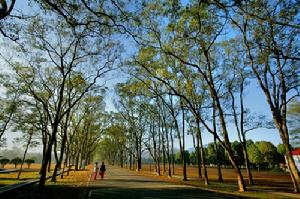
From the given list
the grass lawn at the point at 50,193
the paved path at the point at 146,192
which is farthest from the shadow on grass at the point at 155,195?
the grass lawn at the point at 50,193

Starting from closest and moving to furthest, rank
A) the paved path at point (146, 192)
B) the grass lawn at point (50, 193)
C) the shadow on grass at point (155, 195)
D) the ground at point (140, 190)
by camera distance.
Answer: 1. the shadow on grass at point (155, 195)
2. the paved path at point (146, 192)
3. the grass lawn at point (50, 193)
4. the ground at point (140, 190)

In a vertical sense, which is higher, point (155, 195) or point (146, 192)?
point (146, 192)

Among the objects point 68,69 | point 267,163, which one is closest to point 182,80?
point 68,69

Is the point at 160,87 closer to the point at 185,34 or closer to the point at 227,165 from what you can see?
the point at 185,34

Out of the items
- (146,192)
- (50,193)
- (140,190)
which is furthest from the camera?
(140,190)

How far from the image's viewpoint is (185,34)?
16.9 metres

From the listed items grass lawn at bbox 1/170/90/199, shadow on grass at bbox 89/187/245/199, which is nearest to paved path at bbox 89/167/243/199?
shadow on grass at bbox 89/187/245/199

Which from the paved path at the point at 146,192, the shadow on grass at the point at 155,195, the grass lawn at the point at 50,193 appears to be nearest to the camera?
the shadow on grass at the point at 155,195

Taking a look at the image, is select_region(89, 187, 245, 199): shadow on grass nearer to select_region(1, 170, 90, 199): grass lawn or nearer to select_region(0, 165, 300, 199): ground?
select_region(0, 165, 300, 199): ground

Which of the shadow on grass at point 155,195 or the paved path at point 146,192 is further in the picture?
the paved path at point 146,192

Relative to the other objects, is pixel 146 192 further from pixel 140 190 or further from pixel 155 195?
pixel 155 195

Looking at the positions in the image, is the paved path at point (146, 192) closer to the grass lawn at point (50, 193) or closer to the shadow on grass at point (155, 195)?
the shadow on grass at point (155, 195)

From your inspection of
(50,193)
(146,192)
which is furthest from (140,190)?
(50,193)

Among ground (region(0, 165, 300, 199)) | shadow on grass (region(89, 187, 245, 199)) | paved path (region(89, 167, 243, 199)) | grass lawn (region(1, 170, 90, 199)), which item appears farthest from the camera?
ground (region(0, 165, 300, 199))
